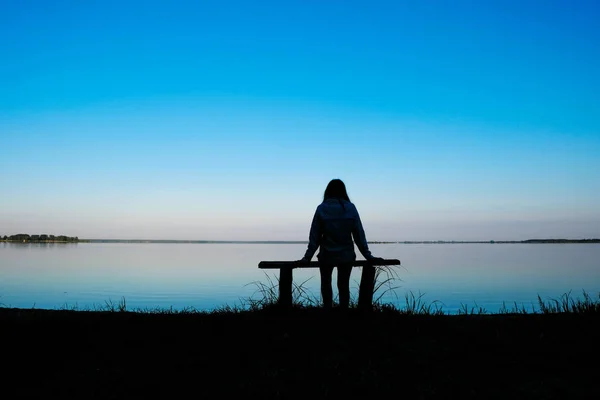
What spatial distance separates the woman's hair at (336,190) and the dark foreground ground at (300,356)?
1.76 metres

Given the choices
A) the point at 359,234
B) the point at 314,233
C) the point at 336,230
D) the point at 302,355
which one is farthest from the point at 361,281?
the point at 302,355

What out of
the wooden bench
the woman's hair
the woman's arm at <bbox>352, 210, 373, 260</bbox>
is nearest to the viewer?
the wooden bench

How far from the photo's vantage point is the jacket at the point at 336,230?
6.88 metres

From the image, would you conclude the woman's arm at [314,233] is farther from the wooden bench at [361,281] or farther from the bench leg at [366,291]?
the bench leg at [366,291]

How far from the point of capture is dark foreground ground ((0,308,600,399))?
4363 millimetres

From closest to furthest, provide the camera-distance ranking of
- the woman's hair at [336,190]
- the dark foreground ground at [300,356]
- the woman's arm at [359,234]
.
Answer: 1. the dark foreground ground at [300,356]
2. the woman's arm at [359,234]
3. the woman's hair at [336,190]

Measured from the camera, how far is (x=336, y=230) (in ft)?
22.7

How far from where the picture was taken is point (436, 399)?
4.11 m

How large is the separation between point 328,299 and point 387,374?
2.27 meters

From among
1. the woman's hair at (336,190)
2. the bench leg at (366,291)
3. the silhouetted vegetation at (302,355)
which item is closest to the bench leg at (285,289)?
the silhouetted vegetation at (302,355)

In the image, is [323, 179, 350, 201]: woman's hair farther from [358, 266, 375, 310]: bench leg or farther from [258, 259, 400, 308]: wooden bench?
[358, 266, 375, 310]: bench leg

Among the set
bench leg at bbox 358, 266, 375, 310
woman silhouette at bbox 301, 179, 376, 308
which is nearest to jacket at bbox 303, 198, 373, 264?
woman silhouette at bbox 301, 179, 376, 308

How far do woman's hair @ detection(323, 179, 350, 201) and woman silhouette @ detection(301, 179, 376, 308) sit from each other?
0.38 ft

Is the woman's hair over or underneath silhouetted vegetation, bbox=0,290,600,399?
over
